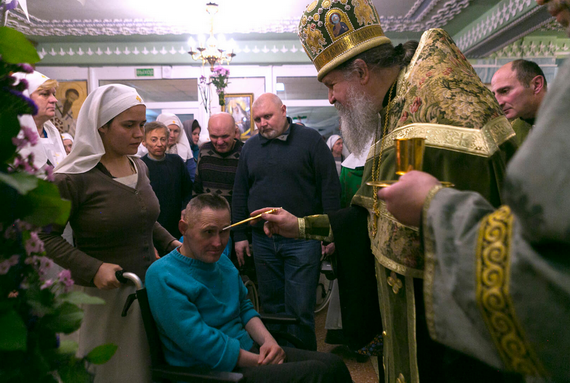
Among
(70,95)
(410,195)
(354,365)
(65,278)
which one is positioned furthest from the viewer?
(70,95)

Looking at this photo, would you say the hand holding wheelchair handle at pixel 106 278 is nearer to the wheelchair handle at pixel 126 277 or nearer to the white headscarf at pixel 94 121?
the wheelchair handle at pixel 126 277

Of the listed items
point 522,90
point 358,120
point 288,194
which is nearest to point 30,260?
point 358,120

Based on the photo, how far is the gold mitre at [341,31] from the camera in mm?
1717

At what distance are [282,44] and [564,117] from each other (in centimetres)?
851

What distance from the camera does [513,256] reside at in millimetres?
644

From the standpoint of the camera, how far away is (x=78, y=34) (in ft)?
25.7

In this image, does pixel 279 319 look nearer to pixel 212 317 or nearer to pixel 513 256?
pixel 212 317

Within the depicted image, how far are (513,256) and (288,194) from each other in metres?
2.46

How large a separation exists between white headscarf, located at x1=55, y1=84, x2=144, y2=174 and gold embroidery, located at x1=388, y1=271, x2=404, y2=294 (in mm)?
1438

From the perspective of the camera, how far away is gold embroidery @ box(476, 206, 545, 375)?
2.16 feet

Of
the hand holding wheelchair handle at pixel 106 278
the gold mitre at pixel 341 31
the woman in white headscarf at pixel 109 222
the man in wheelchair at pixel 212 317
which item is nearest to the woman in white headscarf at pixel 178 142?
the woman in white headscarf at pixel 109 222

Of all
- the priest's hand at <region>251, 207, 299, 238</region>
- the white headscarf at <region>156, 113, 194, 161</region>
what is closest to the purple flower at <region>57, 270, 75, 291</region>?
the priest's hand at <region>251, 207, 299, 238</region>

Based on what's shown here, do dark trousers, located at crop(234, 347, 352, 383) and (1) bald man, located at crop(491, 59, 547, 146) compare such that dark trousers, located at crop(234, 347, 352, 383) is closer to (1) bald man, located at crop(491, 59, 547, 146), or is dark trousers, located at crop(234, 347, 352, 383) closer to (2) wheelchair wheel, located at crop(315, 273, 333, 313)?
(1) bald man, located at crop(491, 59, 547, 146)

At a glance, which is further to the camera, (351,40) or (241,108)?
(241,108)
